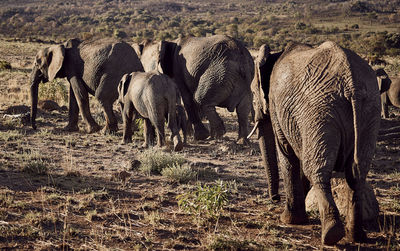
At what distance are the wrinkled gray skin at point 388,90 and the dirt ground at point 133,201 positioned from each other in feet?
10.8

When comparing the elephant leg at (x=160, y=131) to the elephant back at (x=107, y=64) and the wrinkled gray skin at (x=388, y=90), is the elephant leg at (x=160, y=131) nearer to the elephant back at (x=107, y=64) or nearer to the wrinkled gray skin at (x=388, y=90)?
the elephant back at (x=107, y=64)

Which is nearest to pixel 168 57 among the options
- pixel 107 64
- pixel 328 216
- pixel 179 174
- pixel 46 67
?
pixel 107 64

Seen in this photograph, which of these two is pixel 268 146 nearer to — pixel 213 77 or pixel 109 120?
pixel 213 77

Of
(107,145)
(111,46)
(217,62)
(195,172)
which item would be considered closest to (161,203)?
(195,172)

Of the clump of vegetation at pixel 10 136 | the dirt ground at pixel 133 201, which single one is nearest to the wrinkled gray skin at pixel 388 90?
the dirt ground at pixel 133 201

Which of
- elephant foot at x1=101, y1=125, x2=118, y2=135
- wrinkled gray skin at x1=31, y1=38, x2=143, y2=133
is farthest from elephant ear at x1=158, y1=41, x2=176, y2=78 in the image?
elephant foot at x1=101, y1=125, x2=118, y2=135

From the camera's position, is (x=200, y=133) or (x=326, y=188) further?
(x=200, y=133)

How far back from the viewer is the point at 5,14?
82.9 metres

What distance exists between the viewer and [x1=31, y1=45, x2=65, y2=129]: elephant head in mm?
11992

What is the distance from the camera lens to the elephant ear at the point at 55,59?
12.0 metres

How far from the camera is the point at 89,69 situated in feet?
38.7

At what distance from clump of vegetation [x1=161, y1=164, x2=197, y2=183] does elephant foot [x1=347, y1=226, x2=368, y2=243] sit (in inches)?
137

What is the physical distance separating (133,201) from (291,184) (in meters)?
2.41

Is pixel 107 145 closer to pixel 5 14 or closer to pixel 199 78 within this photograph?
pixel 199 78
